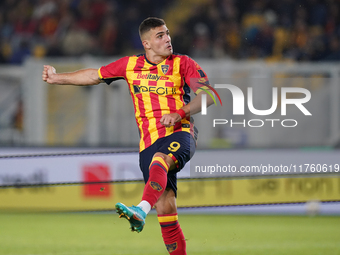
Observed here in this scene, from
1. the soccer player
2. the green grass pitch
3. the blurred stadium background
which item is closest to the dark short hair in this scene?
the soccer player

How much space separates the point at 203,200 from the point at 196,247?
3.33 feet

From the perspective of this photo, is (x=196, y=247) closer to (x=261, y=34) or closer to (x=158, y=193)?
(x=158, y=193)

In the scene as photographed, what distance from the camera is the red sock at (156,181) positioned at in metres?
3.44

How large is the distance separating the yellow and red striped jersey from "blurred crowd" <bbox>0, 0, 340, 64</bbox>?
5.62 metres

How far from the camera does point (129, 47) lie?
1048 cm

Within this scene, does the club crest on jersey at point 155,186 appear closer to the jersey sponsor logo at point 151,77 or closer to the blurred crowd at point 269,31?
the jersey sponsor logo at point 151,77

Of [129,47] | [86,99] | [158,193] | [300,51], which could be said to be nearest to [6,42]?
[129,47]

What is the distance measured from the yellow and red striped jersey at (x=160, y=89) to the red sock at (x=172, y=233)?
528 millimetres

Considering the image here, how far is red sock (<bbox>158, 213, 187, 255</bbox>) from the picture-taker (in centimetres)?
390

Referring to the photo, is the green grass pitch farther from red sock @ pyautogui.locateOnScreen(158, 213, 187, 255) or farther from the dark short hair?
the dark short hair

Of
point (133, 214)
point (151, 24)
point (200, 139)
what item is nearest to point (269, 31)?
point (200, 139)

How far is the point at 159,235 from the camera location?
20.3 ft

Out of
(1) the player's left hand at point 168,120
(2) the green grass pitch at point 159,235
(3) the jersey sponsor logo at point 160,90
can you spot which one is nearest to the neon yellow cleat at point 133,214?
(1) the player's left hand at point 168,120

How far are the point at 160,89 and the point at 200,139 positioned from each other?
12.3 feet
